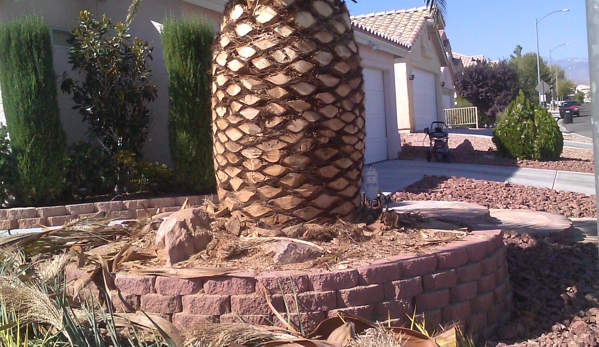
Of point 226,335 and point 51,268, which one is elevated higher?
point 51,268

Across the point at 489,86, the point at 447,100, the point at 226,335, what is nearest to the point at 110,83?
the point at 226,335

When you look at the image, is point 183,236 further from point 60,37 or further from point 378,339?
point 60,37

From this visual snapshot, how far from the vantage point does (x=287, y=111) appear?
156 inches

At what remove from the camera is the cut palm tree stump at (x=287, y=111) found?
13.0 feet

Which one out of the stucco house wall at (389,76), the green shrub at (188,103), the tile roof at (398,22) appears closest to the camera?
the green shrub at (188,103)

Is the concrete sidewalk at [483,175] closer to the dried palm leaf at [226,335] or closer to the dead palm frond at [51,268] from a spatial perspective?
the dead palm frond at [51,268]

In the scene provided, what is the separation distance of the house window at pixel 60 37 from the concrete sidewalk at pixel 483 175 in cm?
553

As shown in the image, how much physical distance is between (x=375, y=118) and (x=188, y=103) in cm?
720

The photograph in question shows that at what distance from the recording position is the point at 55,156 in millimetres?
6836

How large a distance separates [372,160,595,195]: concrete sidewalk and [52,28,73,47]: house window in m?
5.53

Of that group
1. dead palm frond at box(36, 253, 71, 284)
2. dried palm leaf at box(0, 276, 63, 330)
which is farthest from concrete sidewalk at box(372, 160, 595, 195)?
dried palm leaf at box(0, 276, 63, 330)

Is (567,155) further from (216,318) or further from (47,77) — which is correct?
(216,318)

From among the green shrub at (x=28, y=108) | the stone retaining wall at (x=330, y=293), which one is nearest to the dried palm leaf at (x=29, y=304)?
the stone retaining wall at (x=330, y=293)

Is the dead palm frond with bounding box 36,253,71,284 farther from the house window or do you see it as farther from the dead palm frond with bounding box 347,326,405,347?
the house window
